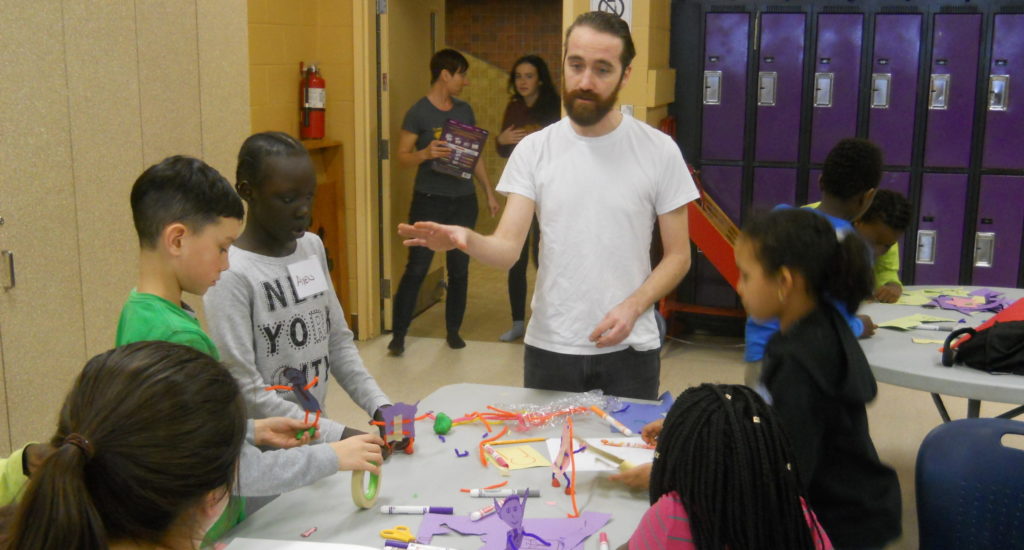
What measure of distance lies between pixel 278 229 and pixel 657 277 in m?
0.92

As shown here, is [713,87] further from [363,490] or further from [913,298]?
[363,490]

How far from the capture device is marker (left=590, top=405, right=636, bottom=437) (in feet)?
6.90

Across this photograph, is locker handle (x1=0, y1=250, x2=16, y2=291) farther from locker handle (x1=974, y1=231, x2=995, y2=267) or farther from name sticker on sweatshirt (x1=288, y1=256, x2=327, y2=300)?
locker handle (x1=974, y1=231, x2=995, y2=267)

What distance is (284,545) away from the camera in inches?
61.9

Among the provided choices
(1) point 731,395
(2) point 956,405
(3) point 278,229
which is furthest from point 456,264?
(1) point 731,395

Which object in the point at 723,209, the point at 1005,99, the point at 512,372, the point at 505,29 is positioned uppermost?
the point at 505,29

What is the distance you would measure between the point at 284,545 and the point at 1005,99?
5007 mm

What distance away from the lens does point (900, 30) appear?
5.34 m

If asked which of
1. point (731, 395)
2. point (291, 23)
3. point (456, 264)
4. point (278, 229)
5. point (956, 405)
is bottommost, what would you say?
point (956, 405)

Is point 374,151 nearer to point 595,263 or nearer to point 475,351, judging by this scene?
point 475,351

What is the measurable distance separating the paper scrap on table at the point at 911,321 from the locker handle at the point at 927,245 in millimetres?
2435

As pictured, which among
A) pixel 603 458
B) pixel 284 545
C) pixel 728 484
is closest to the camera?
pixel 728 484

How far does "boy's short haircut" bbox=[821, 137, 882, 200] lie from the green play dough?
178 centimetres

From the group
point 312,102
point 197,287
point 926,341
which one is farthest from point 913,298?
point 312,102
